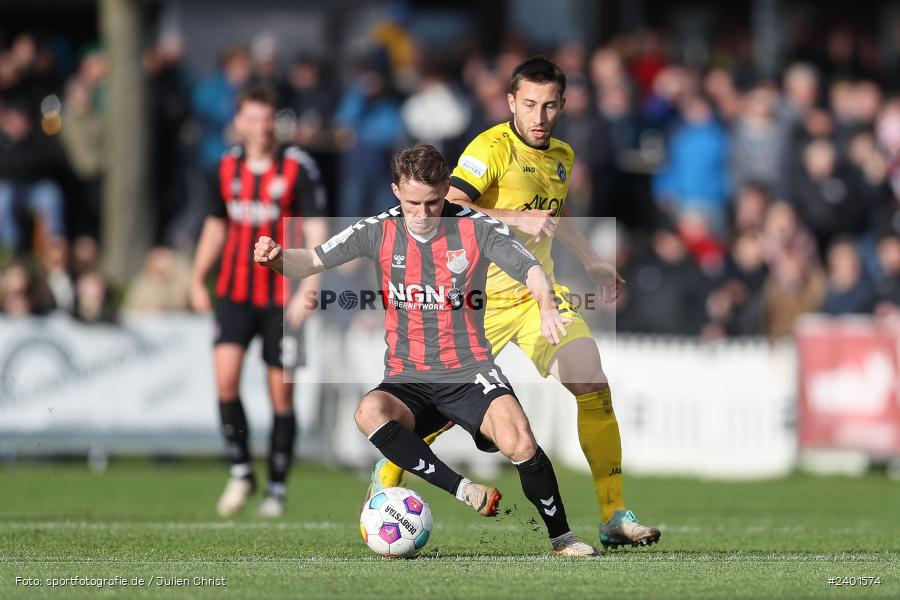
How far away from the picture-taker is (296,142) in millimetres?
17922

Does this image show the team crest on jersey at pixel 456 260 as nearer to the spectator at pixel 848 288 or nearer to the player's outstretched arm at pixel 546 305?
the player's outstretched arm at pixel 546 305

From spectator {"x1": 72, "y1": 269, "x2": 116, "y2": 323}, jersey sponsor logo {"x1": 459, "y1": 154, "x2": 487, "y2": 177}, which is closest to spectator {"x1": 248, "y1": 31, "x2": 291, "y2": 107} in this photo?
spectator {"x1": 72, "y1": 269, "x2": 116, "y2": 323}

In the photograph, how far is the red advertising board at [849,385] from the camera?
15070mm

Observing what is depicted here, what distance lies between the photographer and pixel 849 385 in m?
15.3

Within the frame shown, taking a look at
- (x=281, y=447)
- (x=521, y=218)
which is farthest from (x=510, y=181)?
(x=281, y=447)

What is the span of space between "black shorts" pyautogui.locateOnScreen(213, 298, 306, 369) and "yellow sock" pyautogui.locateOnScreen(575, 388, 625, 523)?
2.65m

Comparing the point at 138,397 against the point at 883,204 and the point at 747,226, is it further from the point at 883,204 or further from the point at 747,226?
the point at 883,204

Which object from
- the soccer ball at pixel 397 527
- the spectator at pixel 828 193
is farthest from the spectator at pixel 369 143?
the soccer ball at pixel 397 527

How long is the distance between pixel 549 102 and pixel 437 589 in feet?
9.10

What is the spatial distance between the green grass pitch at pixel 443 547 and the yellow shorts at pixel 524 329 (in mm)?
838

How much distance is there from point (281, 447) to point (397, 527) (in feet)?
10.1

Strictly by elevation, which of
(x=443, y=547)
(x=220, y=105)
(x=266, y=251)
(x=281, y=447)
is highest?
(x=220, y=105)

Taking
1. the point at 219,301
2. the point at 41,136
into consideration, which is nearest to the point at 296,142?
the point at 41,136

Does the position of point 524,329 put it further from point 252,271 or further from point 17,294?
point 17,294
